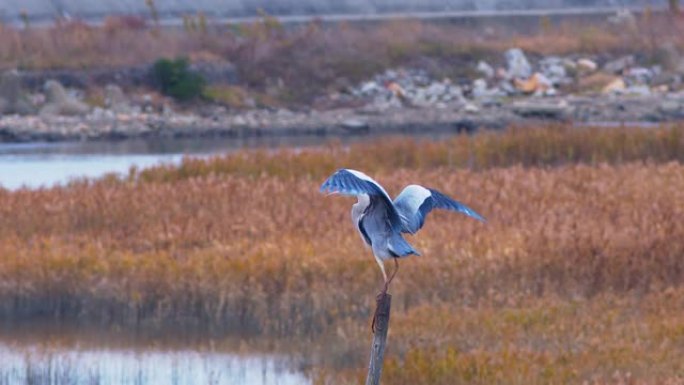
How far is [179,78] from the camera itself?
3431 centimetres

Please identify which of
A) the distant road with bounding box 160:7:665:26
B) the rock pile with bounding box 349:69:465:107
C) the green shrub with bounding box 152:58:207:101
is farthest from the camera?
the distant road with bounding box 160:7:665:26

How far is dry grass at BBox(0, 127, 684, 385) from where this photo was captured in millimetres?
9445

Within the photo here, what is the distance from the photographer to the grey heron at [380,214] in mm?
5566

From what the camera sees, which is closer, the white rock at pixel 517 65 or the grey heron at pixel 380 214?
the grey heron at pixel 380 214

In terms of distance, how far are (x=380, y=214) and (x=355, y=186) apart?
22cm

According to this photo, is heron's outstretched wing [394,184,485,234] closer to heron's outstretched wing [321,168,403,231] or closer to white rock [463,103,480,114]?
heron's outstretched wing [321,168,403,231]

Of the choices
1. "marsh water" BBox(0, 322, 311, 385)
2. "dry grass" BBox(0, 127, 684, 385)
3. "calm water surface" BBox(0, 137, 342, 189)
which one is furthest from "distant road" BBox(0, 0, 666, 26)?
"marsh water" BBox(0, 322, 311, 385)

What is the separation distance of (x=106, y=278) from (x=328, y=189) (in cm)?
645

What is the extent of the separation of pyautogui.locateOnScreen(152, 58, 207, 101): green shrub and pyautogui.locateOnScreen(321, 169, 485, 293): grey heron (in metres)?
28.5

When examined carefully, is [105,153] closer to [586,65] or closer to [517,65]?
[517,65]

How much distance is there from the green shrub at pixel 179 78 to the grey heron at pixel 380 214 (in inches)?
1121

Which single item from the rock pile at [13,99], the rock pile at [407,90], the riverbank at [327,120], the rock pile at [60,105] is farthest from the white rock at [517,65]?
the rock pile at [13,99]

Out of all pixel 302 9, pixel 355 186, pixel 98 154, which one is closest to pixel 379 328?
pixel 355 186

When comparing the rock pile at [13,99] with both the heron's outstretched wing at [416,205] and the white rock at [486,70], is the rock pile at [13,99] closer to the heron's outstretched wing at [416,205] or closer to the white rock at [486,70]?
the white rock at [486,70]
